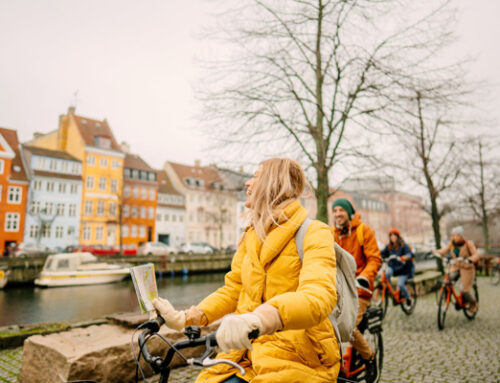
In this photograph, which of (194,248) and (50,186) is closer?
(50,186)

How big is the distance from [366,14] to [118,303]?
15.2 metres

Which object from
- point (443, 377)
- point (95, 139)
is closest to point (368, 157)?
point (443, 377)

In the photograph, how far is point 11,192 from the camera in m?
43.0

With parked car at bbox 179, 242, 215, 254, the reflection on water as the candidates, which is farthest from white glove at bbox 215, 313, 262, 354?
parked car at bbox 179, 242, 215, 254

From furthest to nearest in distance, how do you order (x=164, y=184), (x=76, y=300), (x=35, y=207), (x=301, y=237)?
1. (x=164, y=184)
2. (x=35, y=207)
3. (x=76, y=300)
4. (x=301, y=237)

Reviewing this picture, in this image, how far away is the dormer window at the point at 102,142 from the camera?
52094 millimetres

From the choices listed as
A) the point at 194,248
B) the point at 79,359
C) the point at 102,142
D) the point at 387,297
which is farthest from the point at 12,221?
the point at 79,359

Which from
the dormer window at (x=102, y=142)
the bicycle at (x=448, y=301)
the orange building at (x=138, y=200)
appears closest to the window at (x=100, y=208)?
the orange building at (x=138, y=200)

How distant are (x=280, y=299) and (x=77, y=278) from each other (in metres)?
25.3

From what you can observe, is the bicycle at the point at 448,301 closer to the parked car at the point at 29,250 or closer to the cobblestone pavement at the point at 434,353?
the cobblestone pavement at the point at 434,353

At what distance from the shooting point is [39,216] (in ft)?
147

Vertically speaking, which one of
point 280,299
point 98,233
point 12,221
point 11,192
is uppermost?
point 11,192

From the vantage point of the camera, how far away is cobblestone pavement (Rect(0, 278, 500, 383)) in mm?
4844

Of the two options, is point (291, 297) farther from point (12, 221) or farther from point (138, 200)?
point (138, 200)
